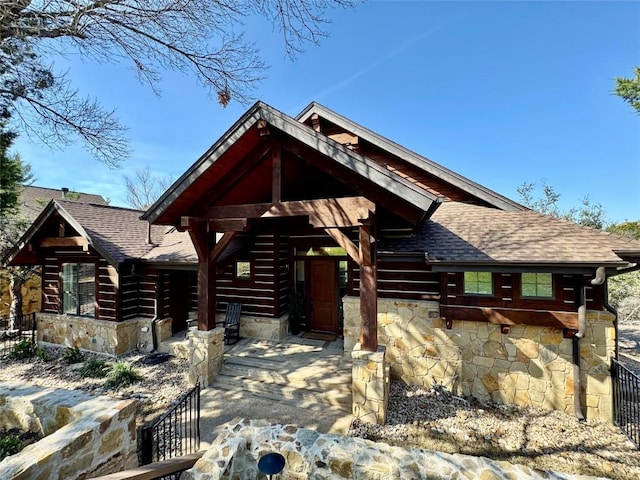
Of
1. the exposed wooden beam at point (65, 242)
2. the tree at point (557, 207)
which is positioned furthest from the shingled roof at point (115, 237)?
the tree at point (557, 207)

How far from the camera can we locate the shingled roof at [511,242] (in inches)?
197

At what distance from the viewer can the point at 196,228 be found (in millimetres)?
5840

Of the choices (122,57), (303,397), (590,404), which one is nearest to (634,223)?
(590,404)

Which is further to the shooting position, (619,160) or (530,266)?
(619,160)

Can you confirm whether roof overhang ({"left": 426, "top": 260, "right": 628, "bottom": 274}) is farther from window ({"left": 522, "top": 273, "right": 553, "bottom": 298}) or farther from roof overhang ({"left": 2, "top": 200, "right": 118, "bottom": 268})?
roof overhang ({"left": 2, "top": 200, "right": 118, "bottom": 268})

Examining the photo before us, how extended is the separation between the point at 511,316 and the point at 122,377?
343 inches

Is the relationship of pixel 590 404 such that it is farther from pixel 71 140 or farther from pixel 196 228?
pixel 71 140

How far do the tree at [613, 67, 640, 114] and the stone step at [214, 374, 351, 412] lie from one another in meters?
17.9

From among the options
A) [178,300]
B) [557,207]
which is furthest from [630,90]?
[178,300]

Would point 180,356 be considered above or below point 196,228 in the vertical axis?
below

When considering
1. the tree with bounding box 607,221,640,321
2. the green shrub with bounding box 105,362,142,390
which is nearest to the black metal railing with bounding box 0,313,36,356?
the green shrub with bounding box 105,362,142,390

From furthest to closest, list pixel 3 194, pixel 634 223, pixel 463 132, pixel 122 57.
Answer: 1. pixel 634 223
2. pixel 463 132
3. pixel 3 194
4. pixel 122 57

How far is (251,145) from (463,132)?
1344 cm

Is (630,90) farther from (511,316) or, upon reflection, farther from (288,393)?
(288,393)
